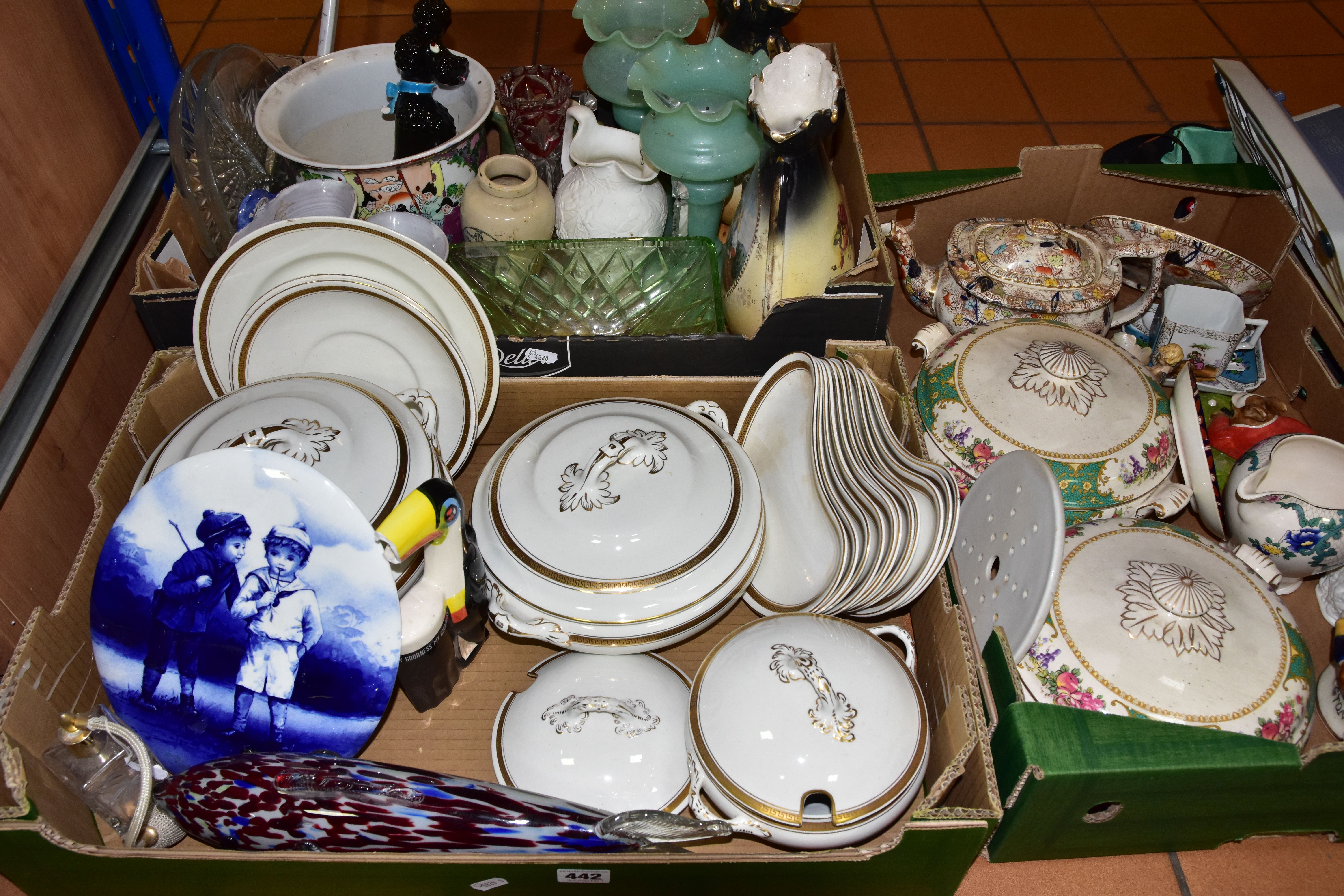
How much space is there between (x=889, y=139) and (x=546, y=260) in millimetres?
1038

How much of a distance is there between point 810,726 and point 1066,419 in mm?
448

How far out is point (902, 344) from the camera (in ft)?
4.14

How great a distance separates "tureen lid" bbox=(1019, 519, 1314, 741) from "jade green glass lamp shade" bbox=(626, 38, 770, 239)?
55 cm

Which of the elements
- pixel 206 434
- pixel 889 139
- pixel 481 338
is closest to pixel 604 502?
pixel 481 338

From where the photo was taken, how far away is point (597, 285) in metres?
1.05

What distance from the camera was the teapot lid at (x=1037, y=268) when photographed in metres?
1.03

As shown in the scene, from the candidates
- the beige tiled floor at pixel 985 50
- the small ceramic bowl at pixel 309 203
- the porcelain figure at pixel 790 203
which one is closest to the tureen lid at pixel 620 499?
the porcelain figure at pixel 790 203

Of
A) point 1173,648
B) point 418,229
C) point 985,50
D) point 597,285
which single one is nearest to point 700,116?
point 597,285

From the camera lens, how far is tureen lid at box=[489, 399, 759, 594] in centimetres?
77

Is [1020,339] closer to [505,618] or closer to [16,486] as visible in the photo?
[505,618]

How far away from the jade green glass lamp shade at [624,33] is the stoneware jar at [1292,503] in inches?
32.0

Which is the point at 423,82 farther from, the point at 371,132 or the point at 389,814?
the point at 389,814

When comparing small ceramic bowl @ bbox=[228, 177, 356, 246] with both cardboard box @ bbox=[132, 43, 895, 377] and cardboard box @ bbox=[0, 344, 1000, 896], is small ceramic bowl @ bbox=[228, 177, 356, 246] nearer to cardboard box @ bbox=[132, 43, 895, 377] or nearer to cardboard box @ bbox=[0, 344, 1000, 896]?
cardboard box @ bbox=[132, 43, 895, 377]

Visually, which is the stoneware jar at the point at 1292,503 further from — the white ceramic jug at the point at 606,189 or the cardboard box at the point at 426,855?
the white ceramic jug at the point at 606,189
